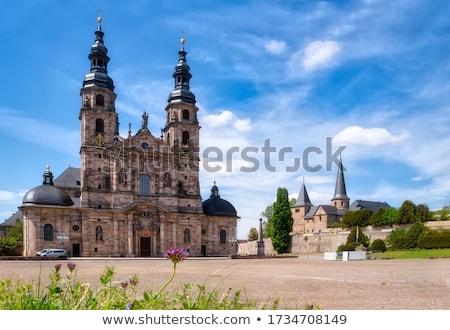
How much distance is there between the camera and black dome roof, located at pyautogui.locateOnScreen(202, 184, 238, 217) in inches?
2221

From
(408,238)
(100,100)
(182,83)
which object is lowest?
(408,238)

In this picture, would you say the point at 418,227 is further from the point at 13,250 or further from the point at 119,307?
the point at 119,307

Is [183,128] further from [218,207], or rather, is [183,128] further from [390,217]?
[390,217]

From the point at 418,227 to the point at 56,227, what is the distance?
139 feet

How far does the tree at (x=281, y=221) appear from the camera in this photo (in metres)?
62.8

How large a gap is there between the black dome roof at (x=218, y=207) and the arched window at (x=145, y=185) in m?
9.20

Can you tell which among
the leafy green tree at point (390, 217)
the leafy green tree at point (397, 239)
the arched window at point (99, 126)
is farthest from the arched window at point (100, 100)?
the leafy green tree at point (390, 217)

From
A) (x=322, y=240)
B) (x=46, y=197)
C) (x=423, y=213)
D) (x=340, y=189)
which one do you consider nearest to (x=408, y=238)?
(x=423, y=213)

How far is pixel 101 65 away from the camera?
175 ft

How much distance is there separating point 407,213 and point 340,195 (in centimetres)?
3403

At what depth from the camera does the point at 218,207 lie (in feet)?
188

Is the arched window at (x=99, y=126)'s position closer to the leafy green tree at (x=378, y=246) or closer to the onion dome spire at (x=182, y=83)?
the onion dome spire at (x=182, y=83)

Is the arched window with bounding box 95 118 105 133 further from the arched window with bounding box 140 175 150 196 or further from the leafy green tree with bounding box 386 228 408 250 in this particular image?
the leafy green tree with bounding box 386 228 408 250

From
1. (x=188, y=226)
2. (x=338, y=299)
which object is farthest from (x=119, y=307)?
(x=188, y=226)
